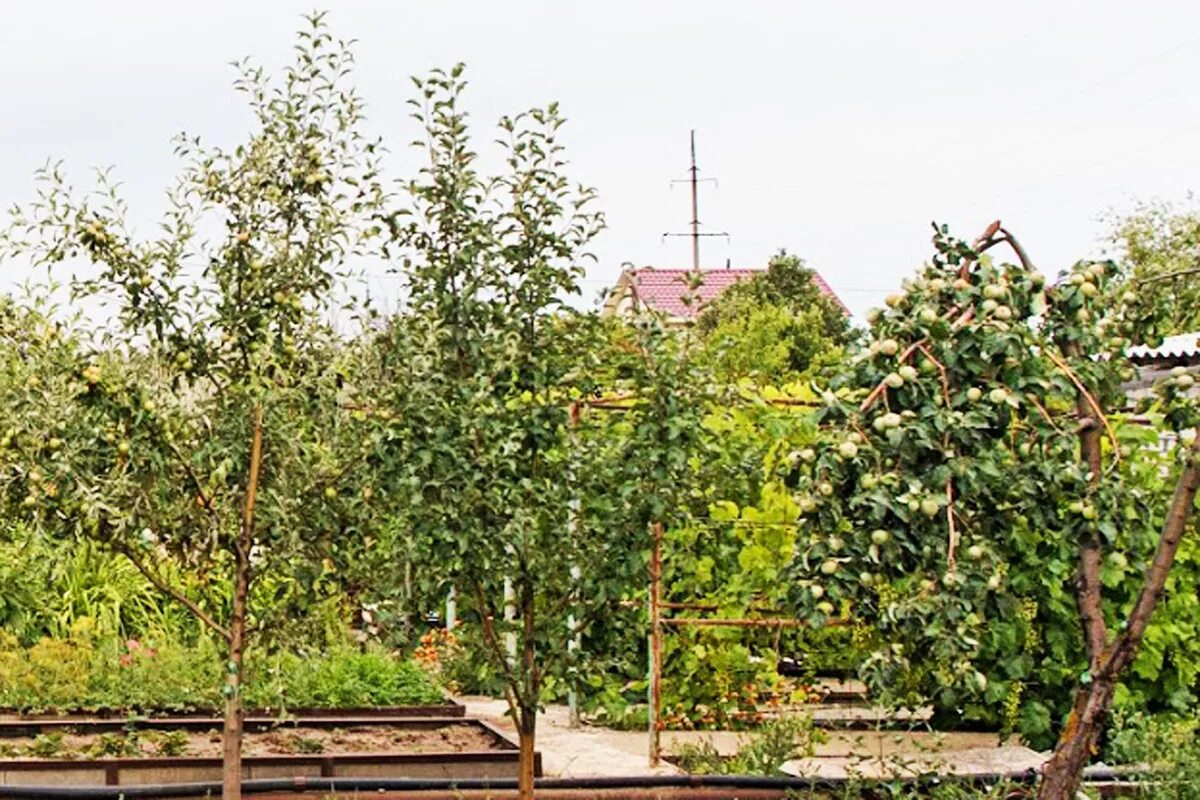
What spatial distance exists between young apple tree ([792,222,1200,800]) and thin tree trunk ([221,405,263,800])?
1.77 m

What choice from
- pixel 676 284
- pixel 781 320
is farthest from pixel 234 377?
pixel 676 284

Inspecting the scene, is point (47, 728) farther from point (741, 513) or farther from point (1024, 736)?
point (1024, 736)

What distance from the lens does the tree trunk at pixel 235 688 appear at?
241 inches

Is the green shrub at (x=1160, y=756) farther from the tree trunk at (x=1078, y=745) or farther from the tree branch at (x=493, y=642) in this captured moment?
the tree branch at (x=493, y=642)

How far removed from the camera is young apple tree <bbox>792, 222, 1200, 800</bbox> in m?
Answer: 5.45

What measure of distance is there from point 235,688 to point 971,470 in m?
2.47

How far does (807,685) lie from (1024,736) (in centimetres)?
162

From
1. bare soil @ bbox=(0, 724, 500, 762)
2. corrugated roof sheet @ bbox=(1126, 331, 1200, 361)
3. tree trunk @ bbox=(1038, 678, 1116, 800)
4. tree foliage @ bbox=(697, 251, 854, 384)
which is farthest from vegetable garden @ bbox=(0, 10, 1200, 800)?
tree foliage @ bbox=(697, 251, 854, 384)

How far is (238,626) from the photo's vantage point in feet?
20.5

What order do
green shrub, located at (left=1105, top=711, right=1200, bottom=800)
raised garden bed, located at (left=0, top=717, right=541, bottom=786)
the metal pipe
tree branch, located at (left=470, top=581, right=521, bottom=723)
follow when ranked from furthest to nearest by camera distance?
the metal pipe → raised garden bed, located at (left=0, top=717, right=541, bottom=786) → green shrub, located at (left=1105, top=711, right=1200, bottom=800) → tree branch, located at (left=470, top=581, right=521, bottom=723)

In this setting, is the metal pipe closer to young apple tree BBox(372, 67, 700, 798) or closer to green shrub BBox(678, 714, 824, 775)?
green shrub BBox(678, 714, 824, 775)

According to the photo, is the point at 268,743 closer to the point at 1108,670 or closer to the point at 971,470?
the point at 1108,670

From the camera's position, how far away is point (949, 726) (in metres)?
9.68

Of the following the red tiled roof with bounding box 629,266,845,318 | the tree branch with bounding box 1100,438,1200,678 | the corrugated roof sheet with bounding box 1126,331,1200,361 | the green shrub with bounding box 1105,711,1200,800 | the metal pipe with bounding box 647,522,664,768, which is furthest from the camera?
the red tiled roof with bounding box 629,266,845,318
